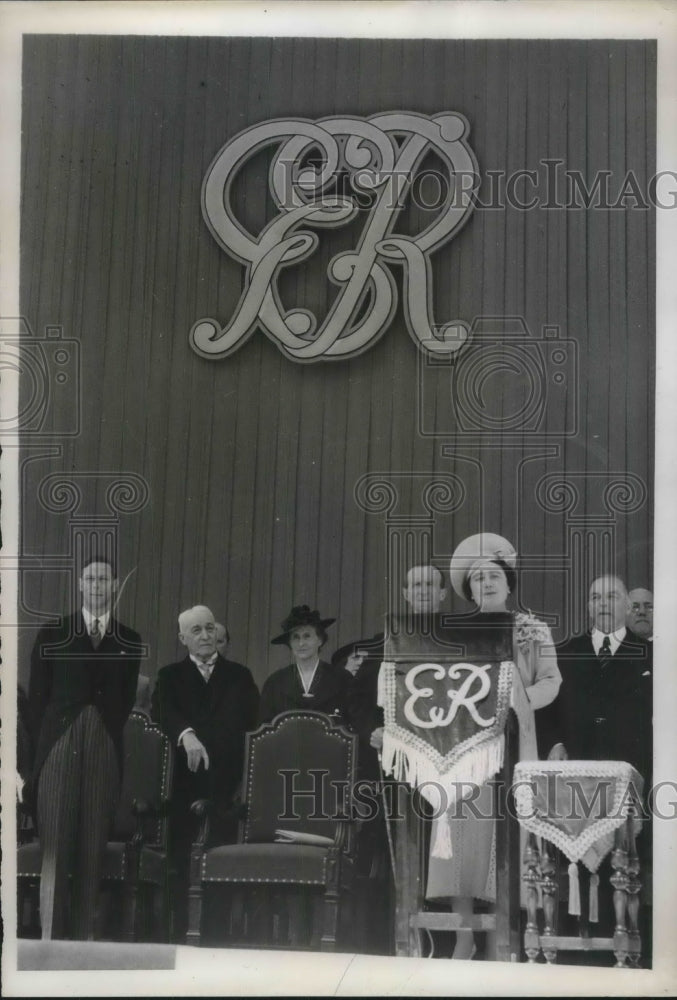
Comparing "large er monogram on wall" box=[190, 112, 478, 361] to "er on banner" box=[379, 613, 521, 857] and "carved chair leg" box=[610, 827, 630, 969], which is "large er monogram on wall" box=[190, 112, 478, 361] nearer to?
"er on banner" box=[379, 613, 521, 857]

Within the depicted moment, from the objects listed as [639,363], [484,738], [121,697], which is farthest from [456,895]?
[639,363]

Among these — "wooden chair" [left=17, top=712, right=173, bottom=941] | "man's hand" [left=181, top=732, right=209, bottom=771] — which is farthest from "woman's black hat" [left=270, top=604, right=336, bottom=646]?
"wooden chair" [left=17, top=712, right=173, bottom=941]

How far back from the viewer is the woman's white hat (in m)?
5.80

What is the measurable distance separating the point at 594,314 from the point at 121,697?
271 cm

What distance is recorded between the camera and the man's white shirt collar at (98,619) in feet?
19.4

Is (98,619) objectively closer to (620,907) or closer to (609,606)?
(609,606)

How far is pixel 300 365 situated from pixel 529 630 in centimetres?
156

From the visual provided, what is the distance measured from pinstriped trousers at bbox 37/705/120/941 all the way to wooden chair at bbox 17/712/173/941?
0.15 feet

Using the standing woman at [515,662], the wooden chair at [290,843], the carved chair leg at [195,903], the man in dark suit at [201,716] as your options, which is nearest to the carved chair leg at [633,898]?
the standing woman at [515,662]

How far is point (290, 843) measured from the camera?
5.71 metres

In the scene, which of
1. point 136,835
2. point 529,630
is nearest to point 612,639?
point 529,630

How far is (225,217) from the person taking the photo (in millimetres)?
5953

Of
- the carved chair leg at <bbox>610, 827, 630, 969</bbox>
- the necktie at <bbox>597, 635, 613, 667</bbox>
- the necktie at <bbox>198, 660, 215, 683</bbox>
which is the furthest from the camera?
the necktie at <bbox>198, 660, 215, 683</bbox>

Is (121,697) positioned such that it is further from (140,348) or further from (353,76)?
(353,76)
